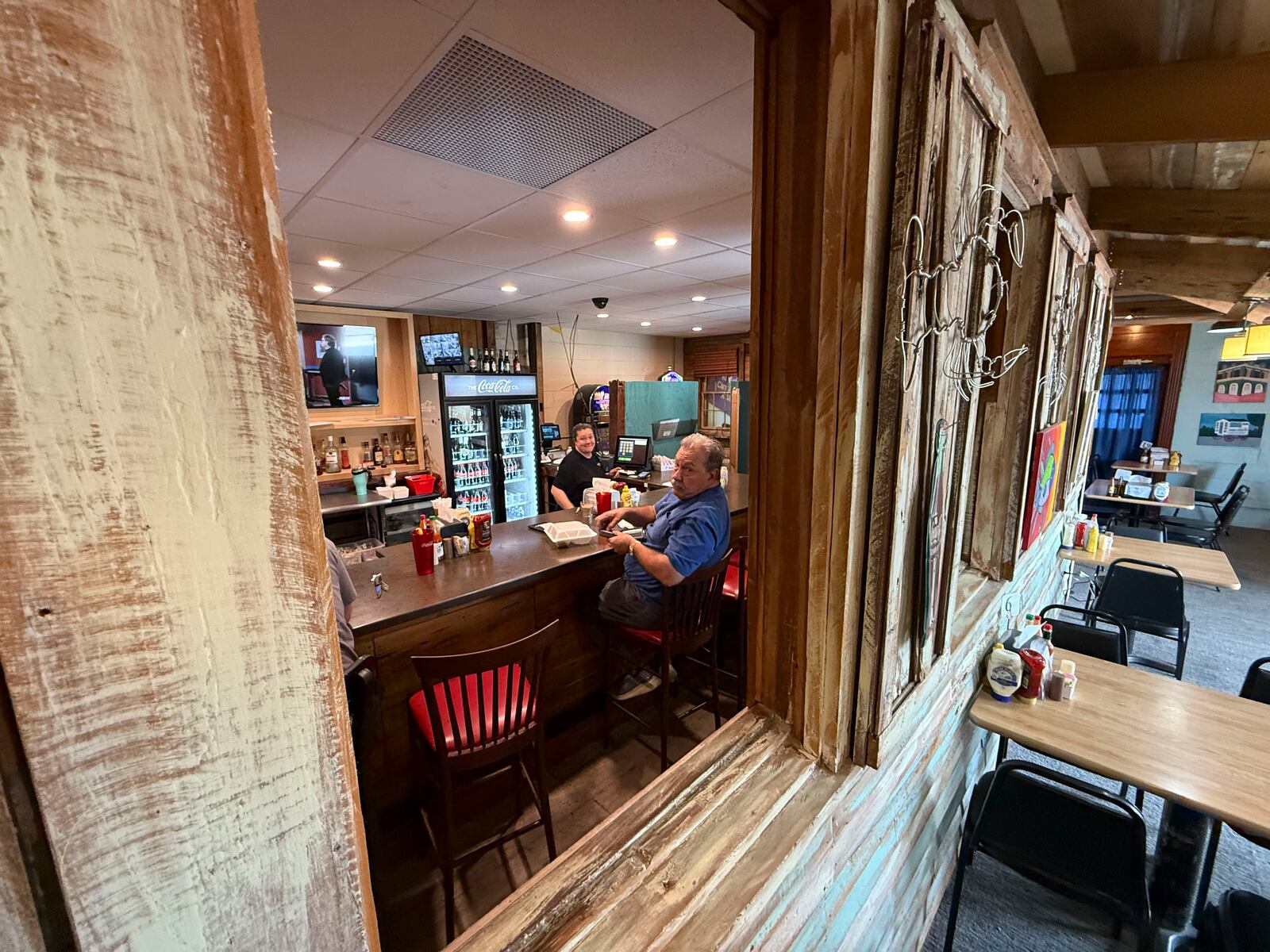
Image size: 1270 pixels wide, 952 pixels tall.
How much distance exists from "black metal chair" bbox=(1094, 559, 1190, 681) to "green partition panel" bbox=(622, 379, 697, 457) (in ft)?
14.2

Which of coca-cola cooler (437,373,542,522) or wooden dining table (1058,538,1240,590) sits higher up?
coca-cola cooler (437,373,542,522)

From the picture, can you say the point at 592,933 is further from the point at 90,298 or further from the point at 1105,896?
the point at 1105,896

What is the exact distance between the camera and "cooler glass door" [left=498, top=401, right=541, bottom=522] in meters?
6.14

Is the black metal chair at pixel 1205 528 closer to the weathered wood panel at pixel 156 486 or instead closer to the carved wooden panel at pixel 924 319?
the carved wooden panel at pixel 924 319

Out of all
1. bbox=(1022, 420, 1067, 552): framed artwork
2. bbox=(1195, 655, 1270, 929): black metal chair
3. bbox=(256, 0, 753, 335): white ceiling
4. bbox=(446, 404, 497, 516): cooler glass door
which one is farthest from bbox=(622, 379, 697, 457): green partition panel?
bbox=(1195, 655, 1270, 929): black metal chair

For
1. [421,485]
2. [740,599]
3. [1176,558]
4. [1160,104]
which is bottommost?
[1176,558]

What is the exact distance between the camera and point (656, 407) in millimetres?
7324

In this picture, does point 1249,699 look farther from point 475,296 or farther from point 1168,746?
point 475,296

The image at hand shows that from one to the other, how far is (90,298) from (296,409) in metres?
0.13

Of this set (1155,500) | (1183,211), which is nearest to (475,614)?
(1183,211)

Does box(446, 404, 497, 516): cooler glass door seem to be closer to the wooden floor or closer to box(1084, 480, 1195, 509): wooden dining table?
the wooden floor

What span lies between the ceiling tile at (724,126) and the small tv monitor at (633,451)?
359 cm

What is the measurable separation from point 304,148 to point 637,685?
2876 mm

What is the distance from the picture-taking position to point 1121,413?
8195mm
